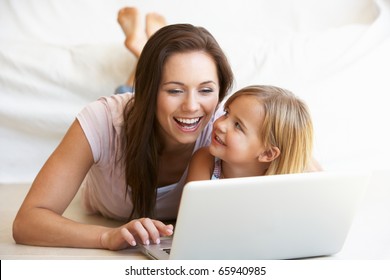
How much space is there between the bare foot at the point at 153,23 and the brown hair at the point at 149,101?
0.83m

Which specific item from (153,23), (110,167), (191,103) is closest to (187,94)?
(191,103)

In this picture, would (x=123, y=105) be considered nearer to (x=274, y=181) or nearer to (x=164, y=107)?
(x=164, y=107)

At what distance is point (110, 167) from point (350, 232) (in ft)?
1.85

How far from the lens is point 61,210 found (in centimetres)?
157

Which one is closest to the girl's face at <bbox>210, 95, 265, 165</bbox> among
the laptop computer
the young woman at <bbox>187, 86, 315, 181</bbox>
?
the young woman at <bbox>187, 86, 315, 181</bbox>

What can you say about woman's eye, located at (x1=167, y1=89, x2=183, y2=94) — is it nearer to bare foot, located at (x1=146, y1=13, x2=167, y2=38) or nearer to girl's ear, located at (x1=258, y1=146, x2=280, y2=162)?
girl's ear, located at (x1=258, y1=146, x2=280, y2=162)

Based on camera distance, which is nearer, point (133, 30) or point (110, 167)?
point (110, 167)

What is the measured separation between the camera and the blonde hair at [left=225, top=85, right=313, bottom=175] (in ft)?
4.99

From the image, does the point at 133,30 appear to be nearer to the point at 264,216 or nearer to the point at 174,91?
the point at 174,91

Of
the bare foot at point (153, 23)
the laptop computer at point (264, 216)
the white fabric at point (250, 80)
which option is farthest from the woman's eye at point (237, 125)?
the bare foot at point (153, 23)

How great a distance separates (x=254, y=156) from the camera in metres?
1.55
